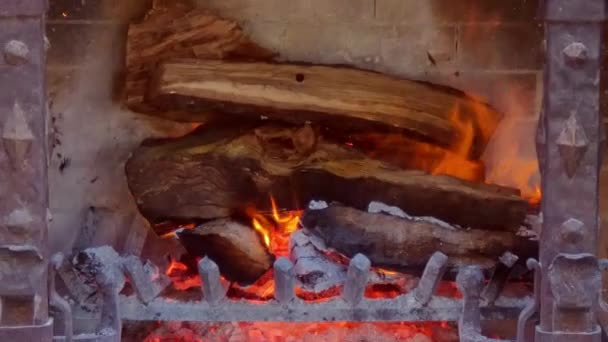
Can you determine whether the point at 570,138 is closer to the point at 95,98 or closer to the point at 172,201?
the point at 172,201

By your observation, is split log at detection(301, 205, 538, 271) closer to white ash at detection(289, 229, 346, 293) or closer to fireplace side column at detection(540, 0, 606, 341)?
white ash at detection(289, 229, 346, 293)

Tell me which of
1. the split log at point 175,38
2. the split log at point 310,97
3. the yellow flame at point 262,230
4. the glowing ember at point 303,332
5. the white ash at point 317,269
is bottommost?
the glowing ember at point 303,332

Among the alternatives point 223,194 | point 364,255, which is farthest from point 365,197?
point 223,194

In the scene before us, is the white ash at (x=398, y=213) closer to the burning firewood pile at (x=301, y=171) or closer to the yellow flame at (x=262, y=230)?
the burning firewood pile at (x=301, y=171)

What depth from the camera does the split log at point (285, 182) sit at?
1674 millimetres

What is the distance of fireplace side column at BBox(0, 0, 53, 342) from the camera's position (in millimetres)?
1325

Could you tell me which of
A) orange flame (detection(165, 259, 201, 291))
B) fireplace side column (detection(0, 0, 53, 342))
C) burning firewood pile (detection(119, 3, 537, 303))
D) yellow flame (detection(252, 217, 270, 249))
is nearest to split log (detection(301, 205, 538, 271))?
burning firewood pile (detection(119, 3, 537, 303))

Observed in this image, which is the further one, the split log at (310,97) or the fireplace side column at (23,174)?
the split log at (310,97)

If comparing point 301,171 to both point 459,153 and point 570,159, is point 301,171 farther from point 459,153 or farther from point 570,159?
point 570,159

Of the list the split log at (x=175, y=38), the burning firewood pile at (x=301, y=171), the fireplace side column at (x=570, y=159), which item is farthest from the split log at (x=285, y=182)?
the fireplace side column at (x=570, y=159)

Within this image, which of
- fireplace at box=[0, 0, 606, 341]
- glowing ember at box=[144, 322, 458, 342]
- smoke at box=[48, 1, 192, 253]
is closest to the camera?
fireplace at box=[0, 0, 606, 341]

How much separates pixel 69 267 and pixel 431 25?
77cm

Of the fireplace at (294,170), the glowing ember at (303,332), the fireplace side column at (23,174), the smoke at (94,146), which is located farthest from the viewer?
the smoke at (94,146)

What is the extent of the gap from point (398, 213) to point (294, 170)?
0.64 feet
